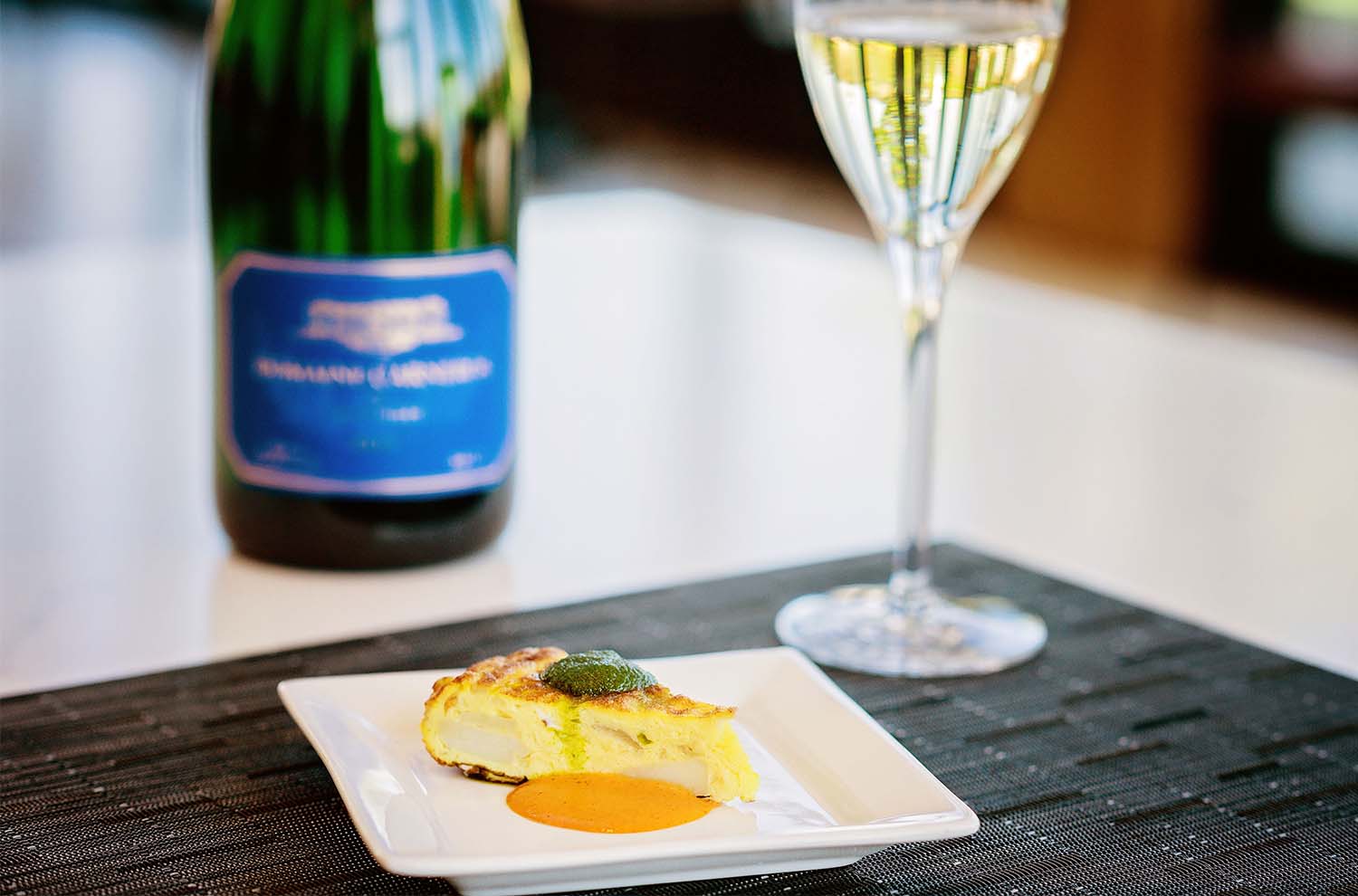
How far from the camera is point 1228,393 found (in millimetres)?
1436

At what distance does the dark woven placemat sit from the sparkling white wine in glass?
236 mm

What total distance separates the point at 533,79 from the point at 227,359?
20.4ft

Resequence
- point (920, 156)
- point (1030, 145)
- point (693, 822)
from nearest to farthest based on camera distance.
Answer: point (693, 822)
point (920, 156)
point (1030, 145)

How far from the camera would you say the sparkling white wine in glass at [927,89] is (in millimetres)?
815

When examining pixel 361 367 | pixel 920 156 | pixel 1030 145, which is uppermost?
pixel 920 156

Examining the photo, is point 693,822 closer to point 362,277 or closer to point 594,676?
point 594,676

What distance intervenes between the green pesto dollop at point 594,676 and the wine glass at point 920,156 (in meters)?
0.24

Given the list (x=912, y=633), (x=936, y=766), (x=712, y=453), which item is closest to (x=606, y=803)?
(x=936, y=766)

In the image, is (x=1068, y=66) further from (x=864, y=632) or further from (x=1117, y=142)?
(x=864, y=632)

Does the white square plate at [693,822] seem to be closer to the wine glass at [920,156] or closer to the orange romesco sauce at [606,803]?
the orange romesco sauce at [606,803]

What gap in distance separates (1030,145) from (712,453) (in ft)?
11.0

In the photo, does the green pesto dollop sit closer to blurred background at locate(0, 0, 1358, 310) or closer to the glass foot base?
the glass foot base

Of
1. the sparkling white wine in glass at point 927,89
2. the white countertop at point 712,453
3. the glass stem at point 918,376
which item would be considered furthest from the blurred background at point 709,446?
the sparkling white wine in glass at point 927,89

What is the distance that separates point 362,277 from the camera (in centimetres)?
91
